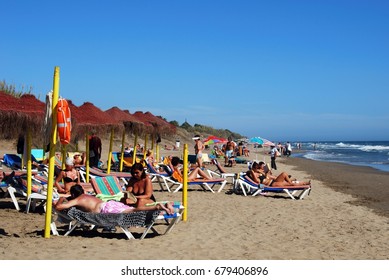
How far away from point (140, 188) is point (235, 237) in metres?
1.51

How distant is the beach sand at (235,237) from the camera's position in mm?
5594

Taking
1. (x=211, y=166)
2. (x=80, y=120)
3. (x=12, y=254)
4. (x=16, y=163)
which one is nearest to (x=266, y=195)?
(x=80, y=120)

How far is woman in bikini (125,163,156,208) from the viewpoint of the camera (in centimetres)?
688

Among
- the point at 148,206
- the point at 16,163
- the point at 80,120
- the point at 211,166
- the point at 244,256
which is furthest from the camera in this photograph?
the point at 211,166

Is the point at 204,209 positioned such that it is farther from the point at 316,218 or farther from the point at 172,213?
the point at 172,213

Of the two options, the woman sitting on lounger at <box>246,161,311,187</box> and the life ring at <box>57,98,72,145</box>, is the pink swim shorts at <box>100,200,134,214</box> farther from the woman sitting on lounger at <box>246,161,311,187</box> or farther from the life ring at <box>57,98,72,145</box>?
the woman sitting on lounger at <box>246,161,311,187</box>

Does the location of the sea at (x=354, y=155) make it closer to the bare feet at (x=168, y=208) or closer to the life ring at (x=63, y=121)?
the bare feet at (x=168, y=208)

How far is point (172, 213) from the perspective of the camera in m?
6.33

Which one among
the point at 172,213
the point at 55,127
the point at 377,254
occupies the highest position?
the point at 55,127

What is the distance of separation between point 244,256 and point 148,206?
5.33 ft

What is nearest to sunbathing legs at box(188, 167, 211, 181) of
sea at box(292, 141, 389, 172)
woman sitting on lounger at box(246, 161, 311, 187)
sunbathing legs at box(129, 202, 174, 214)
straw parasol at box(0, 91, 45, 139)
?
woman sitting on lounger at box(246, 161, 311, 187)

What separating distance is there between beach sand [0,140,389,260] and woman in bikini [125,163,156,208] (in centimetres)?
50

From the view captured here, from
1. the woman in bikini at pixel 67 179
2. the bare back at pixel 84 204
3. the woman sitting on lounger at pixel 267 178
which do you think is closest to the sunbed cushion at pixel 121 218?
the bare back at pixel 84 204

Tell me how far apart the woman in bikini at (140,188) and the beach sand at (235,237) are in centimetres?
50
